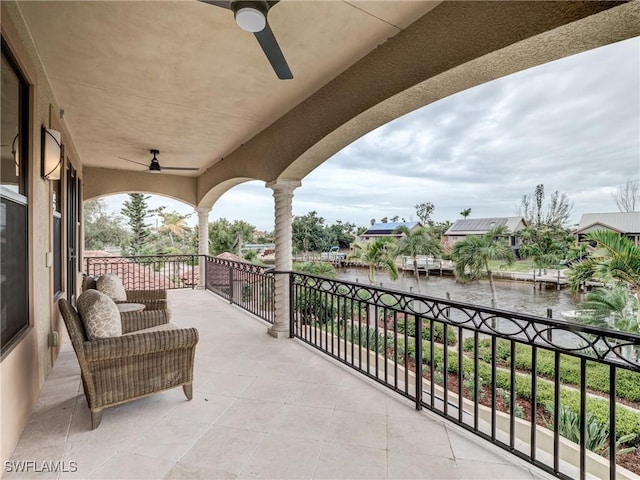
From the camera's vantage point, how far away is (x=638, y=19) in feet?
5.02

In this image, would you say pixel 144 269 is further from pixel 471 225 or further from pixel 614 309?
pixel 471 225

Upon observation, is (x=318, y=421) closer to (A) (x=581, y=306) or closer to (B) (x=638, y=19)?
(B) (x=638, y=19)

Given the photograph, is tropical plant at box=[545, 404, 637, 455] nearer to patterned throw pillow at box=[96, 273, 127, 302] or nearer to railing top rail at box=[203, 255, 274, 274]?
railing top rail at box=[203, 255, 274, 274]

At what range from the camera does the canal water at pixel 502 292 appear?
18703 millimetres

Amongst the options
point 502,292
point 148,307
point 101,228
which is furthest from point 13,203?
point 502,292

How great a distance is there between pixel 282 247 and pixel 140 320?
1.97 metres

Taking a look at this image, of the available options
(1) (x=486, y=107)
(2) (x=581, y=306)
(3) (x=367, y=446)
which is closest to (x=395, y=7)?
(3) (x=367, y=446)

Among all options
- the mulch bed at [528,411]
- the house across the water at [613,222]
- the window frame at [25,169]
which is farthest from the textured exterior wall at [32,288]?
the house across the water at [613,222]

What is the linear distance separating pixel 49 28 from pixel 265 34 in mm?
1764

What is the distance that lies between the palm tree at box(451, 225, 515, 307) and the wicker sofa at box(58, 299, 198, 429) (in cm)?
1722

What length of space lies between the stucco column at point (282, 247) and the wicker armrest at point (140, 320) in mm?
1529

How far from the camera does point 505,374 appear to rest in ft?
22.8

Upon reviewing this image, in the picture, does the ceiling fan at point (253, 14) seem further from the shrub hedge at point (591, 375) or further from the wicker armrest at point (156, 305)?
the shrub hedge at point (591, 375)

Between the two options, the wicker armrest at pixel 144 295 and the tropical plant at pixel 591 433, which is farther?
the wicker armrest at pixel 144 295
